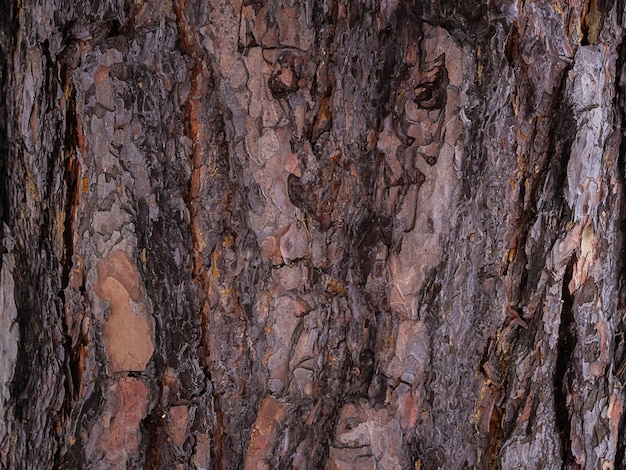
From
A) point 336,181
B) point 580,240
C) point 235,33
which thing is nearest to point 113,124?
point 235,33

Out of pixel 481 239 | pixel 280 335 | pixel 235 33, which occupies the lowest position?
pixel 280 335

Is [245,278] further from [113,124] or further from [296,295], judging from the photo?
[113,124]

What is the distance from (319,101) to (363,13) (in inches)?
4.9

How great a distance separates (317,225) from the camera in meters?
0.89

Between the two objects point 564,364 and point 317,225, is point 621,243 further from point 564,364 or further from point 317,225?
point 317,225

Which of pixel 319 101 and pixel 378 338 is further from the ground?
pixel 319 101

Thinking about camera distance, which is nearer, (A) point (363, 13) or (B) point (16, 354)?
(A) point (363, 13)

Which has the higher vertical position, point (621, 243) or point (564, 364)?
point (621, 243)

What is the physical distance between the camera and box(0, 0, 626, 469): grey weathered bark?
0.86 metres

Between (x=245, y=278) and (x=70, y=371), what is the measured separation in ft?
0.90

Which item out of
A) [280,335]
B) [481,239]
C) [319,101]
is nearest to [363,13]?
[319,101]

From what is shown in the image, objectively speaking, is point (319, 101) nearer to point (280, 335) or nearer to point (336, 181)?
point (336, 181)

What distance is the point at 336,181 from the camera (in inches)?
34.8

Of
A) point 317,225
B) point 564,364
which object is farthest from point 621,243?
point 317,225
